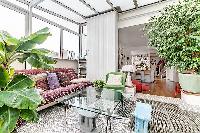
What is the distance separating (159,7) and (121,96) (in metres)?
3.56

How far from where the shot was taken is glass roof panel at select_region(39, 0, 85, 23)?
508 cm

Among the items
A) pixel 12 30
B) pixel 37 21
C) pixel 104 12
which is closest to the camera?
pixel 12 30

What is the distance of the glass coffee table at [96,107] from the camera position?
273 cm

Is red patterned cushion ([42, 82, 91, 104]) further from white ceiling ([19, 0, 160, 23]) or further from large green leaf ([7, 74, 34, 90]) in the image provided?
white ceiling ([19, 0, 160, 23])

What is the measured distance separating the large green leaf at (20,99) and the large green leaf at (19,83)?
0.42 feet

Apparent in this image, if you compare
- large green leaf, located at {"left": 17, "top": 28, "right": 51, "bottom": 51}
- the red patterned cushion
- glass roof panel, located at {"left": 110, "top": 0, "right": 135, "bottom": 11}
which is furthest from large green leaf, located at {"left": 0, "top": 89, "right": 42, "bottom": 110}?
glass roof panel, located at {"left": 110, "top": 0, "right": 135, "bottom": 11}

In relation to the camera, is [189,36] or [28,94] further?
[189,36]

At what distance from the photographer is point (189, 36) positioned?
346 centimetres

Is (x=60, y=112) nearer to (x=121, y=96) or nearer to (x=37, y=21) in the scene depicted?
(x=121, y=96)

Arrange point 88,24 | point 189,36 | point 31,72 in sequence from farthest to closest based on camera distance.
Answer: point 88,24
point 31,72
point 189,36

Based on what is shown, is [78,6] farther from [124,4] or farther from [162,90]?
[162,90]

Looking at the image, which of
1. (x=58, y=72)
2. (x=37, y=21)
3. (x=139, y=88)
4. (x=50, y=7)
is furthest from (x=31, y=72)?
(x=139, y=88)

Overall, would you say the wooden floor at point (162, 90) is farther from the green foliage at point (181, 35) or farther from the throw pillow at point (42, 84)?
the throw pillow at point (42, 84)

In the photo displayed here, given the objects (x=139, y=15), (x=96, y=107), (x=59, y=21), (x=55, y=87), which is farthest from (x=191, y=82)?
(x=59, y=21)
